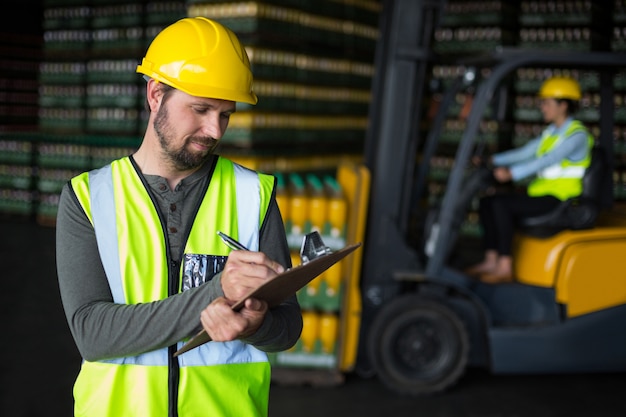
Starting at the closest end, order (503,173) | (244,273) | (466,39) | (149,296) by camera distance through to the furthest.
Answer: (244,273)
(149,296)
(503,173)
(466,39)

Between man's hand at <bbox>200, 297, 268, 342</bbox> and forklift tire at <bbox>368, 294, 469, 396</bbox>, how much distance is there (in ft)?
Answer: 13.1

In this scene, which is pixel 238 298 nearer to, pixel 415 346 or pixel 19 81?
pixel 415 346

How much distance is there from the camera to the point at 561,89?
218 inches

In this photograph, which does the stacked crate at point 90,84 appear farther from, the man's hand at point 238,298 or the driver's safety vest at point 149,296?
the man's hand at point 238,298

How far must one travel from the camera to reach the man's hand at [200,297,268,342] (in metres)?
1.64

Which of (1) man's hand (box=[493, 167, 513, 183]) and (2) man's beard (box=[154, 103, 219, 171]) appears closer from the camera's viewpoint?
(2) man's beard (box=[154, 103, 219, 171])

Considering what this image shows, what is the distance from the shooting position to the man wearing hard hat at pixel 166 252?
1.78m

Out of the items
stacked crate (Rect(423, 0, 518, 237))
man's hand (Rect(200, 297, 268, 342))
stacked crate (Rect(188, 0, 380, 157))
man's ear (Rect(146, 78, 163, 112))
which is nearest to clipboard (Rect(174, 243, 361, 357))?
man's hand (Rect(200, 297, 268, 342))

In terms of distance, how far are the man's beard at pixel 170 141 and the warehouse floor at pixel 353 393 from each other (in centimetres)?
354

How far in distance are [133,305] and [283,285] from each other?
34 cm

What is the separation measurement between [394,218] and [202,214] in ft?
13.1

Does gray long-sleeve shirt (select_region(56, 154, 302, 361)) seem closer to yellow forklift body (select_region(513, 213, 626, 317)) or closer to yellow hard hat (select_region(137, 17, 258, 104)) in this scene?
yellow hard hat (select_region(137, 17, 258, 104))

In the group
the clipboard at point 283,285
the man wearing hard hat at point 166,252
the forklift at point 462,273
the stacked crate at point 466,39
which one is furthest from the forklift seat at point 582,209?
the stacked crate at point 466,39

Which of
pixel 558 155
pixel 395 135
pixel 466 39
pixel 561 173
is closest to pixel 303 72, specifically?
pixel 466 39
